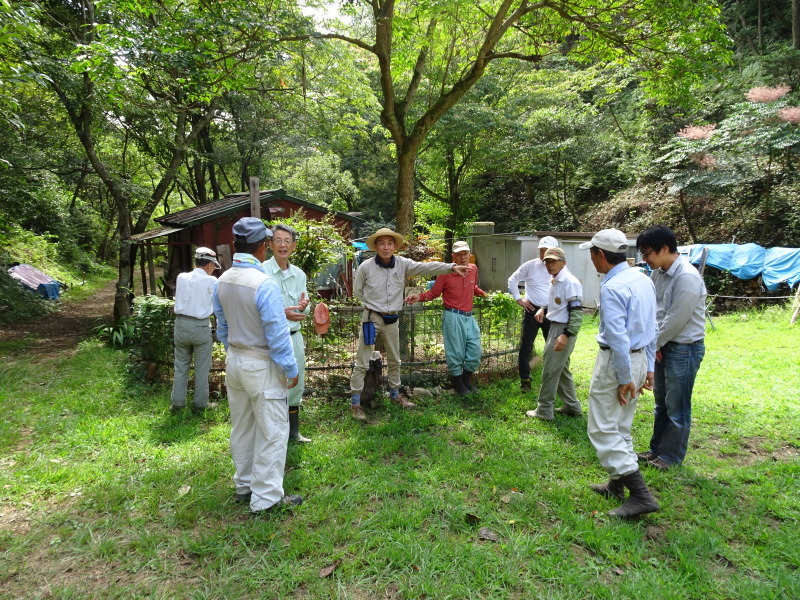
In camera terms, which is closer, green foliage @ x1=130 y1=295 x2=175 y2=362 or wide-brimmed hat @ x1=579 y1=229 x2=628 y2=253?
wide-brimmed hat @ x1=579 y1=229 x2=628 y2=253

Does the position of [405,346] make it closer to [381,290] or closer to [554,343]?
[381,290]

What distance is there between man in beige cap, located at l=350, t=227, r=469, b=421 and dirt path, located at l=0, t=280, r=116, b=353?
7.71 m

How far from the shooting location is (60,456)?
444 cm

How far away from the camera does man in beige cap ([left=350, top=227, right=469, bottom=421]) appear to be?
5.25 meters

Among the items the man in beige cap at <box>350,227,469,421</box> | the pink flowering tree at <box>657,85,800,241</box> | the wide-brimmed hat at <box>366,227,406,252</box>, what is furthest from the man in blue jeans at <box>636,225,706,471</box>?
the pink flowering tree at <box>657,85,800,241</box>

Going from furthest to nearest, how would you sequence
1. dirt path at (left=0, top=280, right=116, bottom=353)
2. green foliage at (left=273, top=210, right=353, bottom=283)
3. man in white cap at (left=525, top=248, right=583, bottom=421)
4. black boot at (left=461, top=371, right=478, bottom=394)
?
dirt path at (left=0, top=280, right=116, bottom=353), green foliage at (left=273, top=210, right=353, bottom=283), black boot at (left=461, top=371, right=478, bottom=394), man in white cap at (left=525, top=248, right=583, bottom=421)

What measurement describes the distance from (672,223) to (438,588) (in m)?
18.3

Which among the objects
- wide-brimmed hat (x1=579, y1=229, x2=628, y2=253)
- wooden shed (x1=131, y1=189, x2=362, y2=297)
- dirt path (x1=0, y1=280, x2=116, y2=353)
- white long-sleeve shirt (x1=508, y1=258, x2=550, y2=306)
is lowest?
dirt path (x1=0, y1=280, x2=116, y2=353)

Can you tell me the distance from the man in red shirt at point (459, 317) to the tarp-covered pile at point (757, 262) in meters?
9.04

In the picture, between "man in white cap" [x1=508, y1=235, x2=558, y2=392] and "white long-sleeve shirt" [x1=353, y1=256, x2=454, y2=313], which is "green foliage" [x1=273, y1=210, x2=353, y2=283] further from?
"man in white cap" [x1=508, y1=235, x2=558, y2=392]

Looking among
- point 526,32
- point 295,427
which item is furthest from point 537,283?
point 526,32

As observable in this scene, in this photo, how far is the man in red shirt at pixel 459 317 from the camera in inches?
222

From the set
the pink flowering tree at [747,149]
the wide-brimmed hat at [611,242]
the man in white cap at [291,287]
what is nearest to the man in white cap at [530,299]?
the wide-brimmed hat at [611,242]

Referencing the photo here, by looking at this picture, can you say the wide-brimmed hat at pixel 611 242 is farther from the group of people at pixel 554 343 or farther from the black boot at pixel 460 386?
the black boot at pixel 460 386
